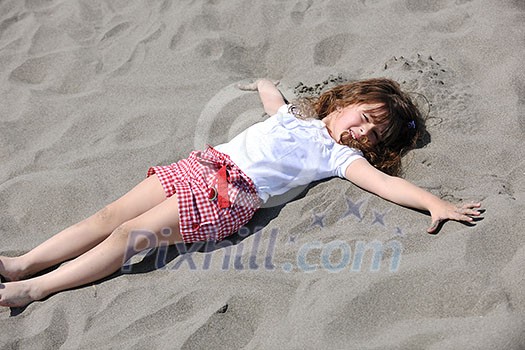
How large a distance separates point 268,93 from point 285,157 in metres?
0.69

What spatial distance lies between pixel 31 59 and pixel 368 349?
3097 millimetres

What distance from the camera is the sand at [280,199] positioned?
2.23m

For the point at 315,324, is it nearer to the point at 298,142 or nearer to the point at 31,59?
the point at 298,142

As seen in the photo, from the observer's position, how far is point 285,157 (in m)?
2.92

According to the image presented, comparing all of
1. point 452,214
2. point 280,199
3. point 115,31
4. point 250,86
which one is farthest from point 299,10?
point 452,214

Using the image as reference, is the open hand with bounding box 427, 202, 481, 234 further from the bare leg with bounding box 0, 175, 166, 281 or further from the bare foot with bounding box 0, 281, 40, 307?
the bare foot with bounding box 0, 281, 40, 307

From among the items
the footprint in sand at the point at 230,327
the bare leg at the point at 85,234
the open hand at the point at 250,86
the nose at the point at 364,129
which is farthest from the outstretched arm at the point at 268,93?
the footprint in sand at the point at 230,327

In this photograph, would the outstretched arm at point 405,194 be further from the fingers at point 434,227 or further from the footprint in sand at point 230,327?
the footprint in sand at point 230,327

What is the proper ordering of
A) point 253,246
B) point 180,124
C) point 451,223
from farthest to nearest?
1. point 180,124
2. point 253,246
3. point 451,223

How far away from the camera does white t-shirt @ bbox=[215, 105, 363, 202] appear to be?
9.46 ft

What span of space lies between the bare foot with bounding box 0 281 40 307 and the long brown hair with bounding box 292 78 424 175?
1584 millimetres

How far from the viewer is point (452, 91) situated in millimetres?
3211

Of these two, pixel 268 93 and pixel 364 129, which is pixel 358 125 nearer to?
pixel 364 129

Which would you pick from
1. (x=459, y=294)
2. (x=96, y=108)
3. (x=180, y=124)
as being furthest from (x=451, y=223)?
(x=96, y=108)
